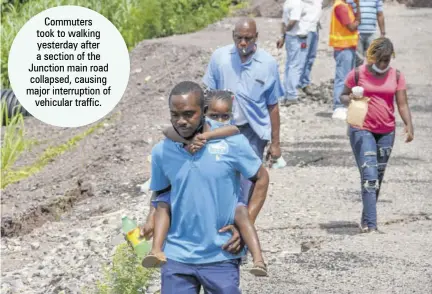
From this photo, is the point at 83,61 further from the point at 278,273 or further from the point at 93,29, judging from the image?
the point at 278,273

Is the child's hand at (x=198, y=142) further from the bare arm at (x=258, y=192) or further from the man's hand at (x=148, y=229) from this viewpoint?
the man's hand at (x=148, y=229)

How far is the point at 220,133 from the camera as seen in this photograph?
5973 mm

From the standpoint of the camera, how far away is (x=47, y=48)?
8570mm

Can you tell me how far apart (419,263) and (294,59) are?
25.3 feet

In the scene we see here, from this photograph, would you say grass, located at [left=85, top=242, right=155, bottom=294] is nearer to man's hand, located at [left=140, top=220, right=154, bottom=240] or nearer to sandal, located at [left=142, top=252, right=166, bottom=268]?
man's hand, located at [left=140, top=220, right=154, bottom=240]

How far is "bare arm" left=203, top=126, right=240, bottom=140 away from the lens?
593cm

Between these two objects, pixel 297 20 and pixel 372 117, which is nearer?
pixel 372 117

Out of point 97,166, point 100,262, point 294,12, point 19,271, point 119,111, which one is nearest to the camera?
point 100,262

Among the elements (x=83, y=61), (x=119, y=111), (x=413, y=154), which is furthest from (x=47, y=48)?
(x=119, y=111)

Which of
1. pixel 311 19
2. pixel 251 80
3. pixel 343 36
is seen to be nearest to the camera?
pixel 251 80

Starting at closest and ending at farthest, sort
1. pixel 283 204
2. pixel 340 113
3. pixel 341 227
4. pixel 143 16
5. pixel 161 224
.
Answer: pixel 161 224 → pixel 341 227 → pixel 283 204 → pixel 340 113 → pixel 143 16

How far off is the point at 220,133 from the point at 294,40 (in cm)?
1019

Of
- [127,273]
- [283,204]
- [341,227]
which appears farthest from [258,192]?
[283,204]

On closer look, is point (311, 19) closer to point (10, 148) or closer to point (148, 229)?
point (10, 148)
